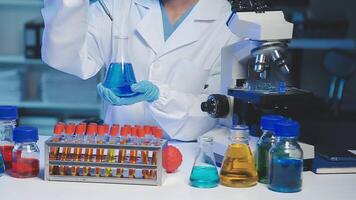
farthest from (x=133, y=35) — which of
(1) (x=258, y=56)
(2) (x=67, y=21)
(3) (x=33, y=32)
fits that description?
(3) (x=33, y=32)

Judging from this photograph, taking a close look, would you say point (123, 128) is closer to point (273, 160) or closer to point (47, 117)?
point (273, 160)

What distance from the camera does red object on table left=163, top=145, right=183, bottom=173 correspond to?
1.46 meters

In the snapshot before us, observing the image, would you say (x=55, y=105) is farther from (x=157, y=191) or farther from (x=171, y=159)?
(x=157, y=191)

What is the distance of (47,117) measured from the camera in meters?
3.71

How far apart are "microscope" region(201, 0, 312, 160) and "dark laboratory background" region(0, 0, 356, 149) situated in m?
1.75

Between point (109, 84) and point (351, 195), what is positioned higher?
point (109, 84)

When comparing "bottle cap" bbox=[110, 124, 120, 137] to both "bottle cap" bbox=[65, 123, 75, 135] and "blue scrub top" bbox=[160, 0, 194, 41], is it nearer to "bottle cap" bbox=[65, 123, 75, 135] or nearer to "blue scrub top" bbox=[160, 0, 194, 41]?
"bottle cap" bbox=[65, 123, 75, 135]

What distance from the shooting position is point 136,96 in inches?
68.3

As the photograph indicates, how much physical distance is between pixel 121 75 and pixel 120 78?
0.05 feet


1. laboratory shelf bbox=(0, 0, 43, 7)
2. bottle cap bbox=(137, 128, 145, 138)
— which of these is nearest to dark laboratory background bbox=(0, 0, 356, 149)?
laboratory shelf bbox=(0, 0, 43, 7)

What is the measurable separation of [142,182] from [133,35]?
0.82 m

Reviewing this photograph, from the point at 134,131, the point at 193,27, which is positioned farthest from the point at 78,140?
the point at 193,27

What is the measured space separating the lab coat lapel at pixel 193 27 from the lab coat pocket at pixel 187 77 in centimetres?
7

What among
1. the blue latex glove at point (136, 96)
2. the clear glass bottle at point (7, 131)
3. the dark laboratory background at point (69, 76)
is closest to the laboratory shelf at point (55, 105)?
the dark laboratory background at point (69, 76)
